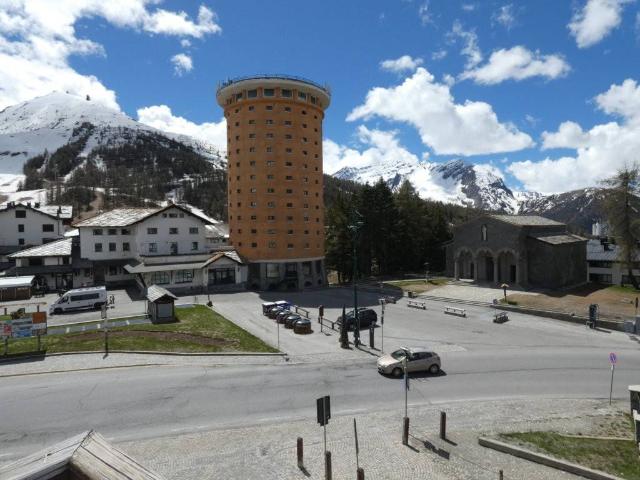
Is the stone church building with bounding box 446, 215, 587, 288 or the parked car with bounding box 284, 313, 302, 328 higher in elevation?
the stone church building with bounding box 446, 215, 587, 288

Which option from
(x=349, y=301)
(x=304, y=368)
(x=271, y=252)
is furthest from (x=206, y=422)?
(x=271, y=252)

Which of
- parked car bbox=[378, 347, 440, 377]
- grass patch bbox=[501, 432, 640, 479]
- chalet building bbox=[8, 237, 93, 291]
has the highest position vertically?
chalet building bbox=[8, 237, 93, 291]

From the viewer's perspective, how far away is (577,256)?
6075cm

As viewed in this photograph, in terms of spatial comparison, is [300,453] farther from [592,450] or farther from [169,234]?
[169,234]

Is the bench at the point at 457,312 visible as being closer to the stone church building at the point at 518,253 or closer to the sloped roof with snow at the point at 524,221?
the stone church building at the point at 518,253

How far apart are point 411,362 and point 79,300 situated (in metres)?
34.5

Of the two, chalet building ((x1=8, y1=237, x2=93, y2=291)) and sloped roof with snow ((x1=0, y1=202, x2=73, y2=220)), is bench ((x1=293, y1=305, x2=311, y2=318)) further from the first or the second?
sloped roof with snow ((x1=0, y1=202, x2=73, y2=220))

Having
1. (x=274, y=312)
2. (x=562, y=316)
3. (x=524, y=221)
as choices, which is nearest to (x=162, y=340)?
(x=274, y=312)

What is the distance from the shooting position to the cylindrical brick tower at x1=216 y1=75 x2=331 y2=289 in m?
63.2

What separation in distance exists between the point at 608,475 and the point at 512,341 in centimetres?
1941

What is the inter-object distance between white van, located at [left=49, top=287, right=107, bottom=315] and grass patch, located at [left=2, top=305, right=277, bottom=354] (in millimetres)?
10551

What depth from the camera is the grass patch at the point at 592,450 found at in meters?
14.4

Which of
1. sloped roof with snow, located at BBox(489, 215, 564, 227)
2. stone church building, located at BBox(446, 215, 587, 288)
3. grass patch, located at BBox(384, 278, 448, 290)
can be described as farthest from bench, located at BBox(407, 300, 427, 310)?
sloped roof with snow, located at BBox(489, 215, 564, 227)

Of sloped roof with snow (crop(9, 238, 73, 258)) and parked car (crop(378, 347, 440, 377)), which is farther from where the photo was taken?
sloped roof with snow (crop(9, 238, 73, 258))
